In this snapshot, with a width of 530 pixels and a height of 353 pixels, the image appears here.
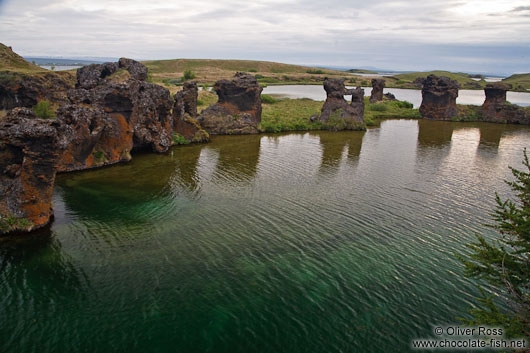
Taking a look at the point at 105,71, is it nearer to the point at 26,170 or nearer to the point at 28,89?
the point at 28,89

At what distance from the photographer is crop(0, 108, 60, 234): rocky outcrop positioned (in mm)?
20281

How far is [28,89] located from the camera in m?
45.6

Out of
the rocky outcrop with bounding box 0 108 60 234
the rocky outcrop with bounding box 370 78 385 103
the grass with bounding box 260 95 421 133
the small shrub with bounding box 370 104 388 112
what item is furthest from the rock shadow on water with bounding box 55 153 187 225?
the rocky outcrop with bounding box 370 78 385 103

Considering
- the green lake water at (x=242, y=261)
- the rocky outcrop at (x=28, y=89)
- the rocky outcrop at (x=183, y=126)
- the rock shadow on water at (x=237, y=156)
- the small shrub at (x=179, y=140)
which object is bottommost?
the green lake water at (x=242, y=261)

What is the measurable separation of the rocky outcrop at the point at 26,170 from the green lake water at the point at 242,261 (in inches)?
A: 46.8

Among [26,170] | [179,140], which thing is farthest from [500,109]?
[26,170]

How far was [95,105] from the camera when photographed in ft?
111

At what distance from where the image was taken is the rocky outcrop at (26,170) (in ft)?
66.5

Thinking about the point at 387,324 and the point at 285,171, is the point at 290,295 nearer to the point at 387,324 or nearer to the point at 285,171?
the point at 387,324

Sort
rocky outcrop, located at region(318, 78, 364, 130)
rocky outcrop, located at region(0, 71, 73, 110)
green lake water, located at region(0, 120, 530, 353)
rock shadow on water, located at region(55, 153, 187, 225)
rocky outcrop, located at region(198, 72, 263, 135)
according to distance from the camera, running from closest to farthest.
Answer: green lake water, located at region(0, 120, 530, 353)
rock shadow on water, located at region(55, 153, 187, 225)
rocky outcrop, located at region(0, 71, 73, 110)
rocky outcrop, located at region(198, 72, 263, 135)
rocky outcrop, located at region(318, 78, 364, 130)

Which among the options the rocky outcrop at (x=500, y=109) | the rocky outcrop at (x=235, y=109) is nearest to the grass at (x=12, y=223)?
the rocky outcrop at (x=235, y=109)

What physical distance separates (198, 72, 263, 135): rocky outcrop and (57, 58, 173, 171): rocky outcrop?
10.8 m

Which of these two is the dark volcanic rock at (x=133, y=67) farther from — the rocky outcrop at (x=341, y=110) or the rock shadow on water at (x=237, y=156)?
the rocky outcrop at (x=341, y=110)

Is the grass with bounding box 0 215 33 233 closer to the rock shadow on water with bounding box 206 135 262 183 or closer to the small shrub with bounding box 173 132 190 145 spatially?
the rock shadow on water with bounding box 206 135 262 183
